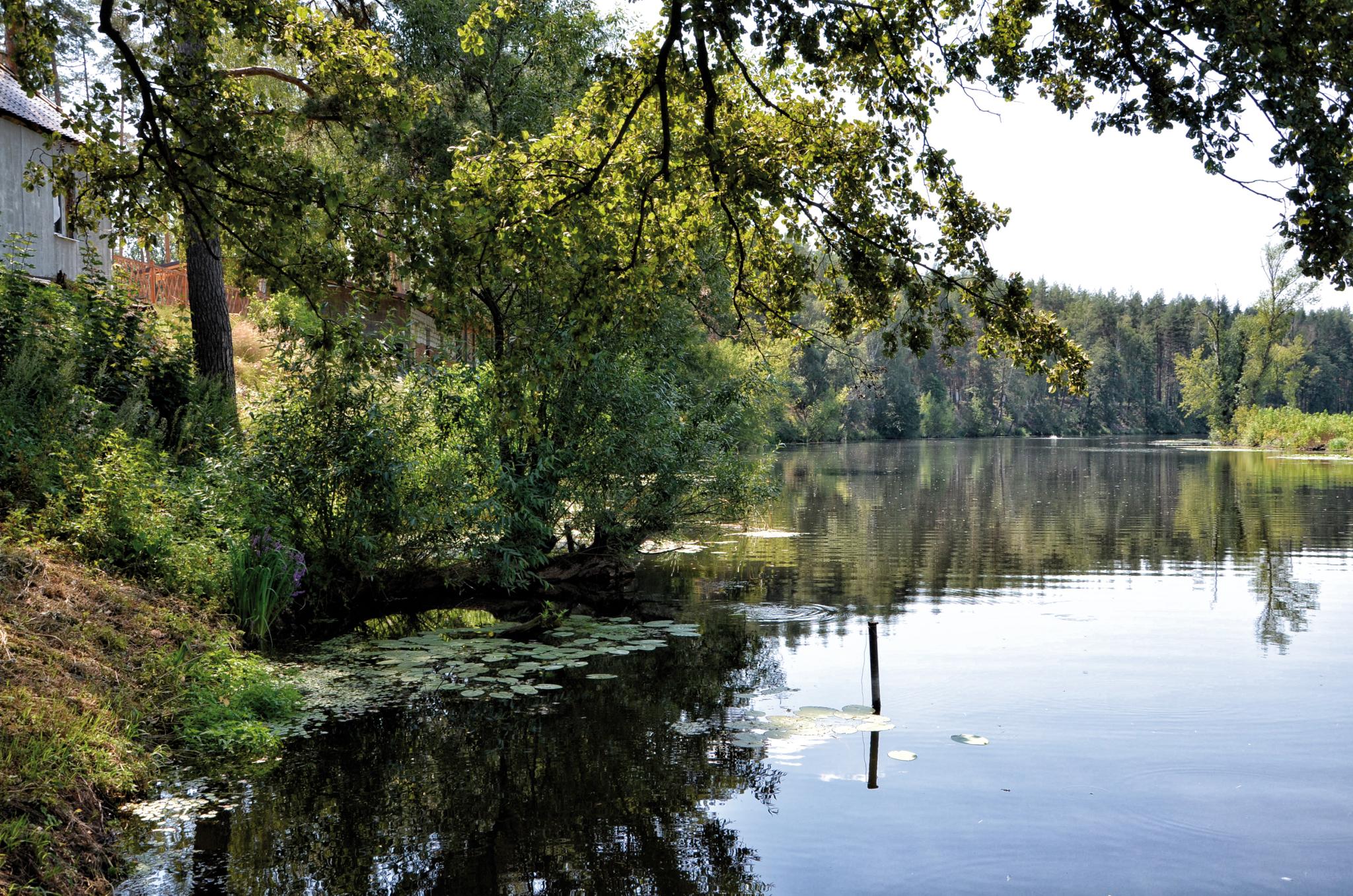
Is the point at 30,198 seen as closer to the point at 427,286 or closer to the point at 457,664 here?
the point at 457,664

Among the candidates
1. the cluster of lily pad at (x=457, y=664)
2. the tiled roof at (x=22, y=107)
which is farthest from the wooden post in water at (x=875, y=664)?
the tiled roof at (x=22, y=107)

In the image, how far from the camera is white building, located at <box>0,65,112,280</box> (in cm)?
2331

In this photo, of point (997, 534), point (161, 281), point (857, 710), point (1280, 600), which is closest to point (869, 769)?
point (857, 710)

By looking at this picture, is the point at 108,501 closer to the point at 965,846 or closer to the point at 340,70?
the point at 340,70

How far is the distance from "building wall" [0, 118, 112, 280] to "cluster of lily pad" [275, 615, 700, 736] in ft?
52.3

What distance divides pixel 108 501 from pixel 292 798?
12.8 feet

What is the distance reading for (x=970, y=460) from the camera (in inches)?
2344

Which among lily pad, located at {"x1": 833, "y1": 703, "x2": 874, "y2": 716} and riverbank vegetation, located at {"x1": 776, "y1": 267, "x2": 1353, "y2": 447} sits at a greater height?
riverbank vegetation, located at {"x1": 776, "y1": 267, "x2": 1353, "y2": 447}

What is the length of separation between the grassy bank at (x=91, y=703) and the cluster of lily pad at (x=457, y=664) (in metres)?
0.65

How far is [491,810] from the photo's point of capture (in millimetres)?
7273

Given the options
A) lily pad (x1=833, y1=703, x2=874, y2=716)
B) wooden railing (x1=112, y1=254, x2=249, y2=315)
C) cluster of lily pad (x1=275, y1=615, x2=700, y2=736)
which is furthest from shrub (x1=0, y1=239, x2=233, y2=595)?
wooden railing (x1=112, y1=254, x2=249, y2=315)

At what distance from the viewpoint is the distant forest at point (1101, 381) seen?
107438mm

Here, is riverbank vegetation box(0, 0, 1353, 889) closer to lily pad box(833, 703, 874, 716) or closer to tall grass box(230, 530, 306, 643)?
tall grass box(230, 530, 306, 643)

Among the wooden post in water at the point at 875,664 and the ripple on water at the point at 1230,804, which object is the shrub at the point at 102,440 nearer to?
the wooden post in water at the point at 875,664
